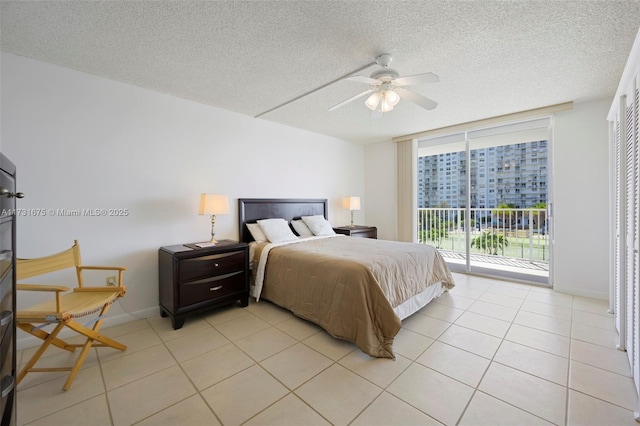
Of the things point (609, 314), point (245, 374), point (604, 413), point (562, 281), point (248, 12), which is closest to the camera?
point (604, 413)

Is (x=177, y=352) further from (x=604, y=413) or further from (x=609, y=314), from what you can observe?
(x=609, y=314)

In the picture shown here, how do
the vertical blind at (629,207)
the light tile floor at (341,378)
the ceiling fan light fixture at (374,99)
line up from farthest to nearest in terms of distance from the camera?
the ceiling fan light fixture at (374,99)
the vertical blind at (629,207)
the light tile floor at (341,378)

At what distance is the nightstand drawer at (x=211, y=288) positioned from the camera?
8.23ft

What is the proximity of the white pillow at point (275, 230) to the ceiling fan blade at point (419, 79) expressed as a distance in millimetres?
2244

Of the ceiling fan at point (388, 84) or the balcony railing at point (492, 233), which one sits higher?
the ceiling fan at point (388, 84)

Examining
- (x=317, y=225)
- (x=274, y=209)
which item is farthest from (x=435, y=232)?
(x=274, y=209)

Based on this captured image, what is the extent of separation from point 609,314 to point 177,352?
4.19m

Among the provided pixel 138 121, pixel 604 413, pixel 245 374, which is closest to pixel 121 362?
pixel 245 374

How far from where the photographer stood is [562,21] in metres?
1.77

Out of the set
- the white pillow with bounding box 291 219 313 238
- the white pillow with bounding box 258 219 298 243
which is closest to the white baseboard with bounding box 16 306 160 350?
the white pillow with bounding box 258 219 298 243

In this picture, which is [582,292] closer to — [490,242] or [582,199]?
[582,199]

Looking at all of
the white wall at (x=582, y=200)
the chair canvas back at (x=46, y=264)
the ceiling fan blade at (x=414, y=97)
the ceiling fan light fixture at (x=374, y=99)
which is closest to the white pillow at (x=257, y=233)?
the chair canvas back at (x=46, y=264)

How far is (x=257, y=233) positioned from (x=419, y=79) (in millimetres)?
2535

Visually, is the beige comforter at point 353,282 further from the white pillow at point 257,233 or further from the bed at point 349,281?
the white pillow at point 257,233
